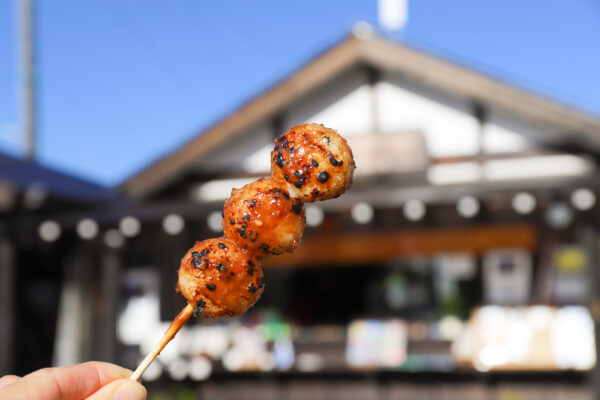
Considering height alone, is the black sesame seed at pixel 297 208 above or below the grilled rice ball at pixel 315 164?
below

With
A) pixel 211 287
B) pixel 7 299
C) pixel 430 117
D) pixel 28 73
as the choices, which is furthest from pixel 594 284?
pixel 28 73

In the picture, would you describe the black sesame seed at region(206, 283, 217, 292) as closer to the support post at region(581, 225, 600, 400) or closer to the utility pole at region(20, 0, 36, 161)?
the support post at region(581, 225, 600, 400)

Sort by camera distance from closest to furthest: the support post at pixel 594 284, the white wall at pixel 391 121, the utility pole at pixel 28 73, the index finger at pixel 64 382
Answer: the index finger at pixel 64 382
the support post at pixel 594 284
the white wall at pixel 391 121
the utility pole at pixel 28 73

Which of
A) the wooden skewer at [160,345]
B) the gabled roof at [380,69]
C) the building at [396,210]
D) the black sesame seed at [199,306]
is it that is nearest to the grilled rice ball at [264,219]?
the black sesame seed at [199,306]

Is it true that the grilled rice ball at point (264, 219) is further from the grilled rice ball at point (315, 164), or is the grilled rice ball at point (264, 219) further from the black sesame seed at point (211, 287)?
the black sesame seed at point (211, 287)

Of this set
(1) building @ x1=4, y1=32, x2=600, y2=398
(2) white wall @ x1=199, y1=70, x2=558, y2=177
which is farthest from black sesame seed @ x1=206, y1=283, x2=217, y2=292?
(2) white wall @ x1=199, y1=70, x2=558, y2=177

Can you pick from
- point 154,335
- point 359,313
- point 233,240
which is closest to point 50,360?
point 154,335

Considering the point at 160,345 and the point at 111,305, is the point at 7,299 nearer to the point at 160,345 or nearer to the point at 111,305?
the point at 111,305

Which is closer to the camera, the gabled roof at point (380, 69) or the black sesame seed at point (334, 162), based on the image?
the black sesame seed at point (334, 162)
